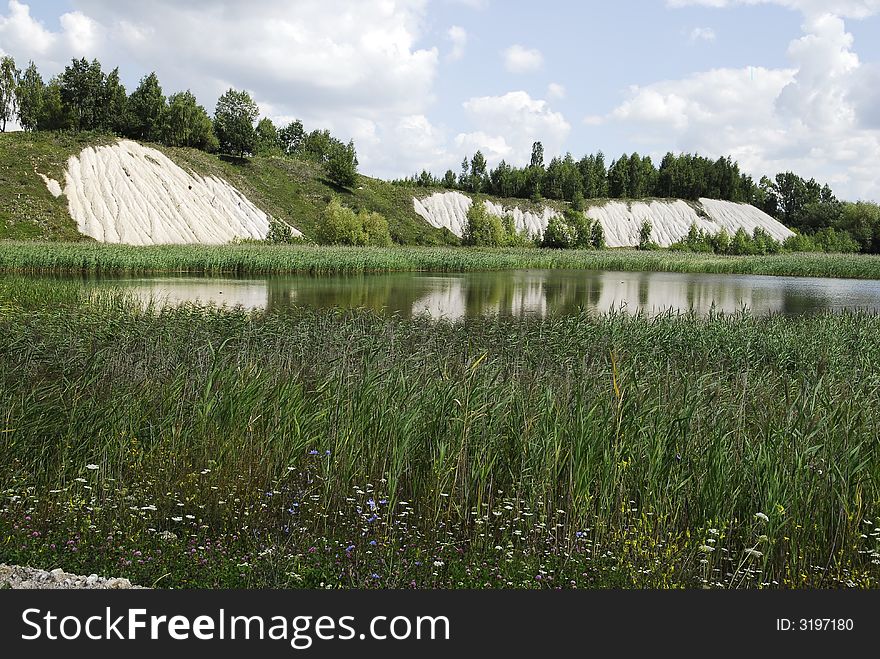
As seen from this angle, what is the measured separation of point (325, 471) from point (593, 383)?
12.0ft

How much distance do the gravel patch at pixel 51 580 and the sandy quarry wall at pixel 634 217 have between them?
89.9 m

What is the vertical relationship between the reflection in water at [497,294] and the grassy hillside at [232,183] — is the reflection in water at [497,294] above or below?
below

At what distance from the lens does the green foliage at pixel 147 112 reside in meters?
82.1

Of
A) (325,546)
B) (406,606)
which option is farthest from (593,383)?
(406,606)

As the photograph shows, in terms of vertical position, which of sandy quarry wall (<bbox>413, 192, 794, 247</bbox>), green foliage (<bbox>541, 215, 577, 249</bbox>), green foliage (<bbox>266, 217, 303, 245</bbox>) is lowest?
green foliage (<bbox>266, 217, 303, 245</bbox>)

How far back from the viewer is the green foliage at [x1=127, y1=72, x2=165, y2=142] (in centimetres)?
8212

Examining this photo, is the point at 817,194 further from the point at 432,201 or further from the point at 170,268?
the point at 170,268

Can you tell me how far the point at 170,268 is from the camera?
3694cm

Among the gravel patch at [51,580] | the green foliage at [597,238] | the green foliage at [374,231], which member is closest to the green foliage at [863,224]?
the green foliage at [597,238]

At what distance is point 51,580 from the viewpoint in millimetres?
4234

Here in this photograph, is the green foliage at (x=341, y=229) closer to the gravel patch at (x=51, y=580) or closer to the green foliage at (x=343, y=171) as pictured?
the green foliage at (x=343, y=171)

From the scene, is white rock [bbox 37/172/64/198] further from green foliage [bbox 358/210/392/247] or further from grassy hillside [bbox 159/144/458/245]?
green foliage [bbox 358/210/392/247]

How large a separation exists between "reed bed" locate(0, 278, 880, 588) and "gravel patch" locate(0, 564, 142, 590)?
0.86ft

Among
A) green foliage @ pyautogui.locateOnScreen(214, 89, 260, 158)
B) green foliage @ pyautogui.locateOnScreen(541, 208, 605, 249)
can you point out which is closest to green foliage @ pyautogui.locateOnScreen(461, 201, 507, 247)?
green foliage @ pyautogui.locateOnScreen(541, 208, 605, 249)
